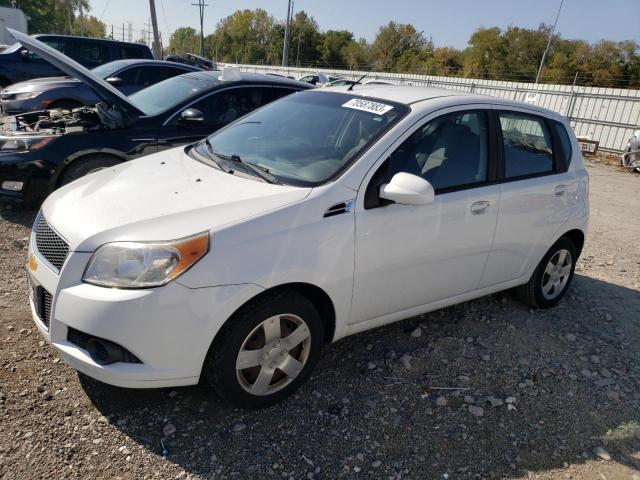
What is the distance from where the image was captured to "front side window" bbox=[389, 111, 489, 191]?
303 centimetres

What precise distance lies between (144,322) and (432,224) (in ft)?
5.77

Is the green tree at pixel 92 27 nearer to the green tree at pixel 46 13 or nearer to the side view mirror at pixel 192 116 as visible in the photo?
the green tree at pixel 46 13

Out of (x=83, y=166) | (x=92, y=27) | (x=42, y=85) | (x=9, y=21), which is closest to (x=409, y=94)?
(x=83, y=166)

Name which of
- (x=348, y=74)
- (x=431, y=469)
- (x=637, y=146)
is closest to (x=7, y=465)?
(x=431, y=469)

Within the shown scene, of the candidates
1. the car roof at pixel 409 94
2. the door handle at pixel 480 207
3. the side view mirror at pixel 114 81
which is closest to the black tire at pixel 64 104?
the side view mirror at pixel 114 81

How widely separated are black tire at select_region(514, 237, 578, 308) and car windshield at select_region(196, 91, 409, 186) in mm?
1907

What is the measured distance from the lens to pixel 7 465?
2.24 m

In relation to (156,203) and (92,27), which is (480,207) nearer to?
(156,203)

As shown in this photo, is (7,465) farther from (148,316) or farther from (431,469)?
(431,469)

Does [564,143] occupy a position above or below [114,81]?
above

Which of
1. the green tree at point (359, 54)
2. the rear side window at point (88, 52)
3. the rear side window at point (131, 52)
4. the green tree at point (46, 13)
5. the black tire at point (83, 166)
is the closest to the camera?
the black tire at point (83, 166)

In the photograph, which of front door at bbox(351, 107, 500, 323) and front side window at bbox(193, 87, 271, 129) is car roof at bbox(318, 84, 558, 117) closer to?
front door at bbox(351, 107, 500, 323)

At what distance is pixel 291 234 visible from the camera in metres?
2.50

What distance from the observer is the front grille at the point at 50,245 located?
8.04ft
